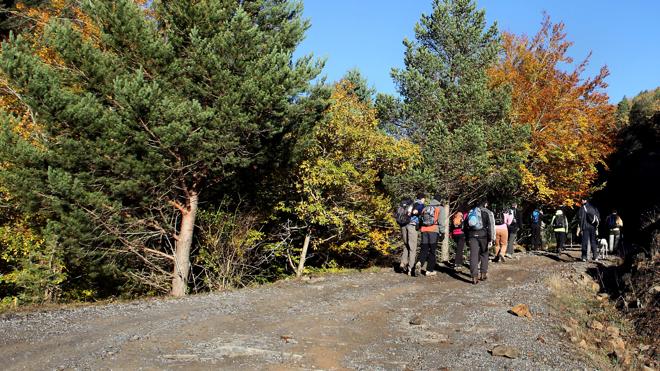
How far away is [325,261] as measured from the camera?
18.6 meters

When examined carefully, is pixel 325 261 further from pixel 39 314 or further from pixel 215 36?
pixel 39 314

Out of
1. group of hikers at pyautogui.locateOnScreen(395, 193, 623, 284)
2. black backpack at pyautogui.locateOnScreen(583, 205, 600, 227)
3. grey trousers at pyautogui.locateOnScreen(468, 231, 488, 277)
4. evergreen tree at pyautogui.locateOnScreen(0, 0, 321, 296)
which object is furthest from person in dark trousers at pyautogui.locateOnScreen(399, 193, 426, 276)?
black backpack at pyautogui.locateOnScreen(583, 205, 600, 227)

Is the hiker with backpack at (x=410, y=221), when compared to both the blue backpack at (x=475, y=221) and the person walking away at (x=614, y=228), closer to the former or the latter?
the blue backpack at (x=475, y=221)

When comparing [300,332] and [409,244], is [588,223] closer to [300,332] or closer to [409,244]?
[409,244]

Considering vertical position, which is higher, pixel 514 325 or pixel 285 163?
pixel 285 163

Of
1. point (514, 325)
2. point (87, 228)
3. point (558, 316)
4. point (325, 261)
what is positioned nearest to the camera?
point (514, 325)

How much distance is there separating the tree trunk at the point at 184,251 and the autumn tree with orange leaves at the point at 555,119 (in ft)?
51.2

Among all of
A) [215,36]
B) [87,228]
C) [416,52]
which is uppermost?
[416,52]

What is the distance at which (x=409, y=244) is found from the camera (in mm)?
12305

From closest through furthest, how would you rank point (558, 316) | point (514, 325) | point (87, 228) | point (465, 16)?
1. point (514, 325)
2. point (558, 316)
3. point (87, 228)
4. point (465, 16)

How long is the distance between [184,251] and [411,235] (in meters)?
5.56

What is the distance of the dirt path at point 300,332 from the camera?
5.87 m

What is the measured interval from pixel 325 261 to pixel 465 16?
10801mm

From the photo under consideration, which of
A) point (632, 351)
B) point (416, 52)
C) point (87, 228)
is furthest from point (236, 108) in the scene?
point (416, 52)
